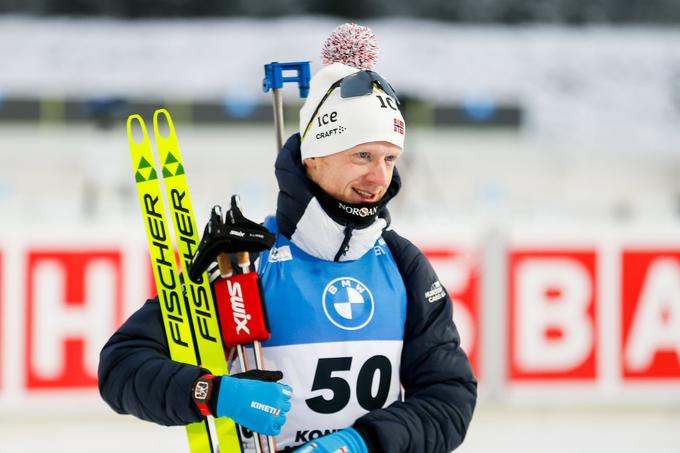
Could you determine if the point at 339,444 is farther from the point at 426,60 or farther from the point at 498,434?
the point at 426,60

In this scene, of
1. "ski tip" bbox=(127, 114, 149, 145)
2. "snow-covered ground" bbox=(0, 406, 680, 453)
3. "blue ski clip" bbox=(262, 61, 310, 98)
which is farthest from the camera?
"snow-covered ground" bbox=(0, 406, 680, 453)

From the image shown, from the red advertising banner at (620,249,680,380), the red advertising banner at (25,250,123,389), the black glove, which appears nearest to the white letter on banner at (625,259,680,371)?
the red advertising banner at (620,249,680,380)

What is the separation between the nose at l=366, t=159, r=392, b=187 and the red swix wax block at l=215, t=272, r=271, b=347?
31 cm

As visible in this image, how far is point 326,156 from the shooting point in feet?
6.87

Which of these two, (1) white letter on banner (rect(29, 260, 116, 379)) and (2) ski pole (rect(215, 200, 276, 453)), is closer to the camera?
(2) ski pole (rect(215, 200, 276, 453))

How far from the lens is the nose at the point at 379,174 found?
6.75 ft

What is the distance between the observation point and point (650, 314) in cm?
563

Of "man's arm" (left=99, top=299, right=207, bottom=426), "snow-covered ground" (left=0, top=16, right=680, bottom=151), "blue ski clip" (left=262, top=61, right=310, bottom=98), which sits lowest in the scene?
"man's arm" (left=99, top=299, right=207, bottom=426)

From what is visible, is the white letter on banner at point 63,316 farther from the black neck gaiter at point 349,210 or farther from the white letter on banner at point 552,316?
the black neck gaiter at point 349,210

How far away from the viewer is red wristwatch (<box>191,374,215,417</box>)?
6.21 feet

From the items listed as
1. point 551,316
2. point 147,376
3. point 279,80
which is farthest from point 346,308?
point 551,316

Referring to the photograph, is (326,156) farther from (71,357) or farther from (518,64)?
(518,64)

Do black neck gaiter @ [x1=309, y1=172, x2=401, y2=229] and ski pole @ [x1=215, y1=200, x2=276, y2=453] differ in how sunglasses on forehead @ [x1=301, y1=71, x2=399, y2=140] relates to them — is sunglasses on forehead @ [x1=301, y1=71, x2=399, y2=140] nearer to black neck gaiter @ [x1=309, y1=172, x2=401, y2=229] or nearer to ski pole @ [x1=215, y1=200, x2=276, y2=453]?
black neck gaiter @ [x1=309, y1=172, x2=401, y2=229]

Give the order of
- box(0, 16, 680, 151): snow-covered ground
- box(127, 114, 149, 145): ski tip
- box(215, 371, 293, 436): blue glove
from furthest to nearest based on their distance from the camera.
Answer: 1. box(0, 16, 680, 151): snow-covered ground
2. box(127, 114, 149, 145): ski tip
3. box(215, 371, 293, 436): blue glove
